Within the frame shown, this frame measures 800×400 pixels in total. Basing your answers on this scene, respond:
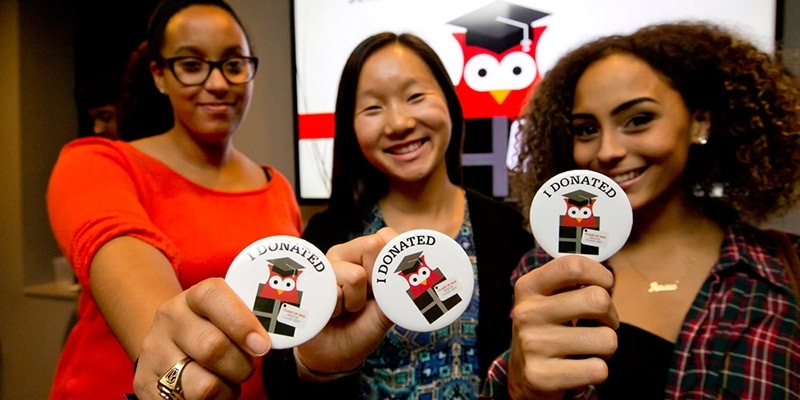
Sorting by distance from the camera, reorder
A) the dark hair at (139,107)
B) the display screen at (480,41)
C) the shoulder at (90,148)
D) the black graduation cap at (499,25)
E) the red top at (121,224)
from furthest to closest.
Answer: the black graduation cap at (499,25), the display screen at (480,41), the dark hair at (139,107), the shoulder at (90,148), the red top at (121,224)

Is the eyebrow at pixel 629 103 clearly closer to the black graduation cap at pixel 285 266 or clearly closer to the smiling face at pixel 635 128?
the smiling face at pixel 635 128

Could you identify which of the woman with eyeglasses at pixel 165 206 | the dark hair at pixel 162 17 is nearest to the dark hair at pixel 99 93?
the dark hair at pixel 162 17

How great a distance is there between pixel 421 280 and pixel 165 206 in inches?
28.2

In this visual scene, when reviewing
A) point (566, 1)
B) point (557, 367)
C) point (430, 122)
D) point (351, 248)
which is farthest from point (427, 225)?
point (566, 1)

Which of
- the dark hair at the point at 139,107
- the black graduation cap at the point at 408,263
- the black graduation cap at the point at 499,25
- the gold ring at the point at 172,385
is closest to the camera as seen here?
the gold ring at the point at 172,385

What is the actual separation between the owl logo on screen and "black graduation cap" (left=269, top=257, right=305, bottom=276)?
58.3 inches

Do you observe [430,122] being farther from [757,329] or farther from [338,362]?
[757,329]

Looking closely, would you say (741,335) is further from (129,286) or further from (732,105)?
(129,286)

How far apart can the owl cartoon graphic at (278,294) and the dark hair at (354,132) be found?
0.56 m

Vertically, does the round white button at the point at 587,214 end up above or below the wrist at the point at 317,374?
above

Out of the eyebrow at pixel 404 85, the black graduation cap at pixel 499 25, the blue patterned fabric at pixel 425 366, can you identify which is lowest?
the blue patterned fabric at pixel 425 366

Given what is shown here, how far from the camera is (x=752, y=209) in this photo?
1218mm

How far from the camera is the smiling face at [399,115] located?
4.18ft

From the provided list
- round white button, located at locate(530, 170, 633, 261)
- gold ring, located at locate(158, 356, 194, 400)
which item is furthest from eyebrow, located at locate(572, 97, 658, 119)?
gold ring, located at locate(158, 356, 194, 400)
